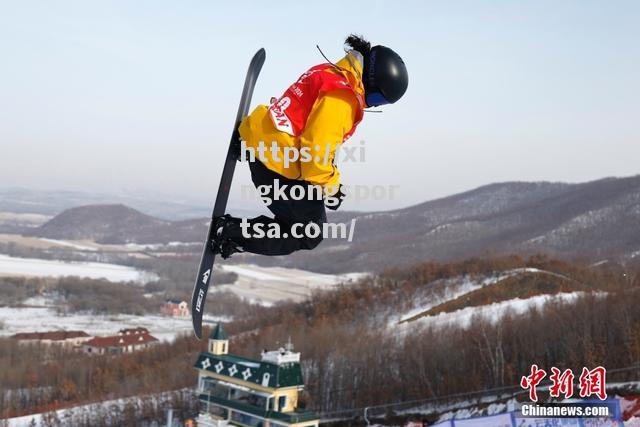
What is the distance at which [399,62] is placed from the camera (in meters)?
3.84

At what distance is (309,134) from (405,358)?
112ft

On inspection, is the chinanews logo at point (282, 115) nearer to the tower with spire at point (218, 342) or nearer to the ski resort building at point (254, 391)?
the ski resort building at point (254, 391)

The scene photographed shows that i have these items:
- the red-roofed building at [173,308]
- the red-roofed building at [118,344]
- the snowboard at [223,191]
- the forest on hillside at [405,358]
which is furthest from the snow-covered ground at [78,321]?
the snowboard at [223,191]

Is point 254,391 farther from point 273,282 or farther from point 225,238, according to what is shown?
point 273,282

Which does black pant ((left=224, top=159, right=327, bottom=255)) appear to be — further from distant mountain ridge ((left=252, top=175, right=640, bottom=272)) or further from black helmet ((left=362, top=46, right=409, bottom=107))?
distant mountain ridge ((left=252, top=175, right=640, bottom=272))

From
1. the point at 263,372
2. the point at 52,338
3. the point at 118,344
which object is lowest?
the point at 118,344

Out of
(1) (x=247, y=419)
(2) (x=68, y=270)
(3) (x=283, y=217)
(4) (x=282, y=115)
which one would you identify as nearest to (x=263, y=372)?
(1) (x=247, y=419)

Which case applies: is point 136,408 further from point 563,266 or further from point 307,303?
point 563,266

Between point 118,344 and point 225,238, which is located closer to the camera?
point 225,238

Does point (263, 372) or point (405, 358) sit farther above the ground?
point (263, 372)

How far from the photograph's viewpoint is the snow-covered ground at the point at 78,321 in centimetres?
7775

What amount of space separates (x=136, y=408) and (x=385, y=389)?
1482 centimetres

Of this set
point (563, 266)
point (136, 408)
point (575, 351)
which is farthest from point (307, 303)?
point (575, 351)

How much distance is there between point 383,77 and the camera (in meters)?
3.77
